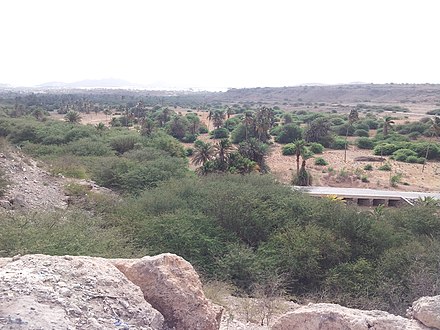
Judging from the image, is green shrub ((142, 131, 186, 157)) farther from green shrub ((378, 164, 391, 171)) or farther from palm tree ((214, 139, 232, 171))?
green shrub ((378, 164, 391, 171))

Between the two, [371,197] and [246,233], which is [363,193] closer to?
[371,197]

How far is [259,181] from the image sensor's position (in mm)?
27531

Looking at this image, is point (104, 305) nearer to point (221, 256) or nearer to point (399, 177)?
point (221, 256)

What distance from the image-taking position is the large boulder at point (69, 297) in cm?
586

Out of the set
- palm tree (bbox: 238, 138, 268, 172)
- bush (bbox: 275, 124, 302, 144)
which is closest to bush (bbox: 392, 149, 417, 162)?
bush (bbox: 275, 124, 302, 144)

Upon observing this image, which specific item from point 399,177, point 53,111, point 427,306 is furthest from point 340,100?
point 427,306

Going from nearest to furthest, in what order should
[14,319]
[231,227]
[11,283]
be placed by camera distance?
[14,319] → [11,283] → [231,227]

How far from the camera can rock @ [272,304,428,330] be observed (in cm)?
700

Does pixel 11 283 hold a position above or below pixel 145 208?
above

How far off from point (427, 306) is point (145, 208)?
683 inches

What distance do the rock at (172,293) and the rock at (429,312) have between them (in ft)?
10.6

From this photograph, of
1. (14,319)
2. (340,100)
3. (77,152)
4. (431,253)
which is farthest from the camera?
(340,100)

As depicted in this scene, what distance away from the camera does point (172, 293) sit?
292 inches

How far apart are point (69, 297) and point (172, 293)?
1686mm
